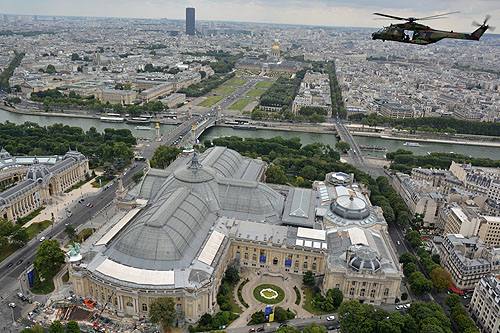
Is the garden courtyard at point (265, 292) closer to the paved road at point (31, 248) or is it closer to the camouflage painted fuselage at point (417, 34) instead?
the paved road at point (31, 248)

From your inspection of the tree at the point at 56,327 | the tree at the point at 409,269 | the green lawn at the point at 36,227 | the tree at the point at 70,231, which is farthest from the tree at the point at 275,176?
the tree at the point at 56,327

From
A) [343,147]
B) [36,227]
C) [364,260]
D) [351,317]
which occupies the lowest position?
[36,227]

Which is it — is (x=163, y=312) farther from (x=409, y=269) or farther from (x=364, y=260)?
(x=409, y=269)

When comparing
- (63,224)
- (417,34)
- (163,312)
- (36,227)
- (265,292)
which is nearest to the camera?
(417,34)

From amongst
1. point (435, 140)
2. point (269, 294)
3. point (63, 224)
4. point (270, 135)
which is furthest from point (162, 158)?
point (435, 140)

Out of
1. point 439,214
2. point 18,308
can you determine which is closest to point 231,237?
point 18,308
